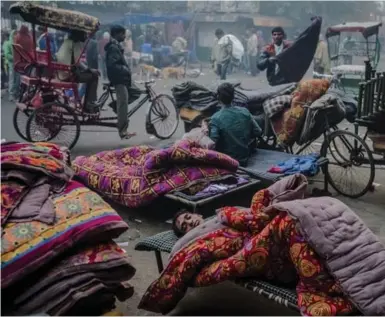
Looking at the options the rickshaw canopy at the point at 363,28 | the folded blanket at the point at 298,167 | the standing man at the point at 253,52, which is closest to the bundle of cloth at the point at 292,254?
the folded blanket at the point at 298,167

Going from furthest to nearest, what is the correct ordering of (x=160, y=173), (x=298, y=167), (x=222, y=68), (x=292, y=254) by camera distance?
1. (x=222, y=68)
2. (x=298, y=167)
3. (x=160, y=173)
4. (x=292, y=254)

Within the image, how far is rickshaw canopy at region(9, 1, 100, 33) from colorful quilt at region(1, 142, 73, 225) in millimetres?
3994

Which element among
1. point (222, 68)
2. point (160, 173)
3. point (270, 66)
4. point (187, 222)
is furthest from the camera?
point (222, 68)

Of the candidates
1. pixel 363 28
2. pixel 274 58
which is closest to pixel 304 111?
pixel 274 58

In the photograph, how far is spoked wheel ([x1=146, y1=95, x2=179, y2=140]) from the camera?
332 inches

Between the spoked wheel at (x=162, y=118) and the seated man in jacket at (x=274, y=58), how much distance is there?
161cm

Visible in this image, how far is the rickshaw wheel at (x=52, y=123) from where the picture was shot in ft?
24.5

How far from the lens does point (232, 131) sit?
18.5 feet

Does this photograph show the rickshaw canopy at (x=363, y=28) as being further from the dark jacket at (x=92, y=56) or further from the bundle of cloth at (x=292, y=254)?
the bundle of cloth at (x=292, y=254)

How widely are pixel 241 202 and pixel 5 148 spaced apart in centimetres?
257

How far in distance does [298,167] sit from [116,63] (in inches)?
141

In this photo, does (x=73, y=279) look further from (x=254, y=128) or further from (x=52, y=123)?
(x=52, y=123)


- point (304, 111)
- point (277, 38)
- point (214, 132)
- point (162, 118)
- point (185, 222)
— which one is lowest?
point (162, 118)

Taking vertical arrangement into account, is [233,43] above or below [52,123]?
above
